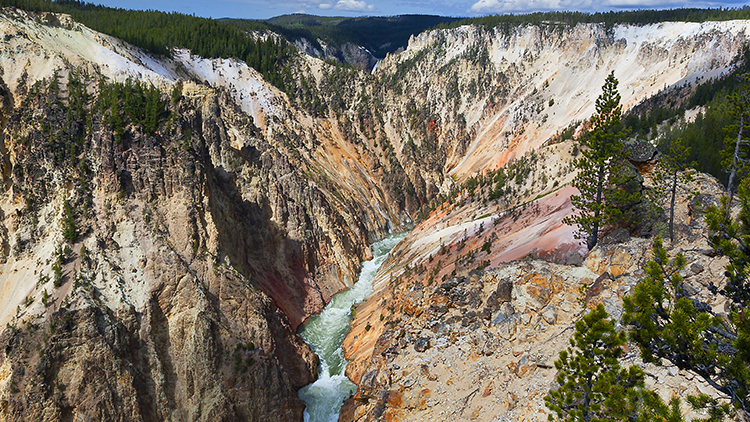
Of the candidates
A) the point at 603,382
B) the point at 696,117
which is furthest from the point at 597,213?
the point at 696,117

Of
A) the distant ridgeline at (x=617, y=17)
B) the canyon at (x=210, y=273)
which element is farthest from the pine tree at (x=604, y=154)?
the distant ridgeline at (x=617, y=17)

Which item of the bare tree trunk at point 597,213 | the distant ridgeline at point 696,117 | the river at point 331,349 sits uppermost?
the bare tree trunk at point 597,213

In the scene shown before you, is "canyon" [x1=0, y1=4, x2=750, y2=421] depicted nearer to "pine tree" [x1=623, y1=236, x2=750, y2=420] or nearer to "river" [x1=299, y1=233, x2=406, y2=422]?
"river" [x1=299, y1=233, x2=406, y2=422]

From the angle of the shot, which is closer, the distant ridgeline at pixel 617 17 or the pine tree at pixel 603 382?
the pine tree at pixel 603 382

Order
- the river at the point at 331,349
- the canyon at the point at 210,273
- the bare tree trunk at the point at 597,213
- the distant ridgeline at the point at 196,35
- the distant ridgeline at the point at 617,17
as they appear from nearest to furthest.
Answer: the canyon at the point at 210,273
the bare tree trunk at the point at 597,213
the river at the point at 331,349
the distant ridgeline at the point at 196,35
the distant ridgeline at the point at 617,17

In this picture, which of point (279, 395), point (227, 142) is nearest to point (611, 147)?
point (279, 395)

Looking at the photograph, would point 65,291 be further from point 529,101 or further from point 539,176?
point 529,101

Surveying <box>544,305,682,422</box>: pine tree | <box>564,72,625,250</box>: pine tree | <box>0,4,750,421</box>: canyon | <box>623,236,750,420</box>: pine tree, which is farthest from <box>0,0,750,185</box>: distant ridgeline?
<box>623,236,750,420</box>: pine tree

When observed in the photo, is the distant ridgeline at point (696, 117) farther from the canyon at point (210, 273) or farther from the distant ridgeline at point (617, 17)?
the distant ridgeline at point (617, 17)
